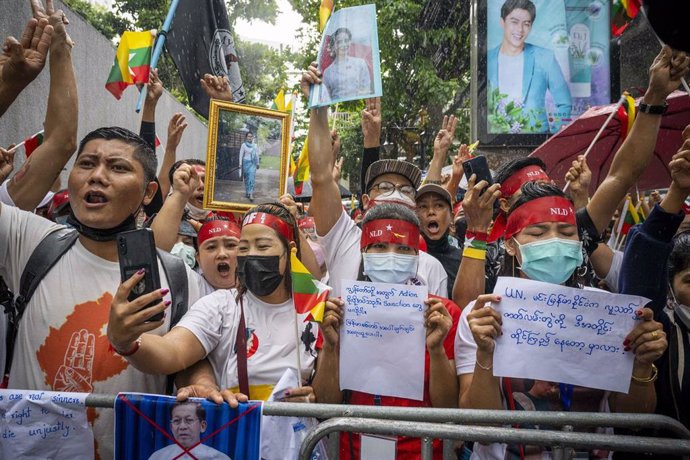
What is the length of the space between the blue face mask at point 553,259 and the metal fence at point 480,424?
2.30 ft

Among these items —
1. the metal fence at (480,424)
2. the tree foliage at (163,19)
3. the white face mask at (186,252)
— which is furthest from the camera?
the tree foliage at (163,19)

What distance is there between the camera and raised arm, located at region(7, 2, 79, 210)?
Result: 8.71 feet

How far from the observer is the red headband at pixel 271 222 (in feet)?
10.4

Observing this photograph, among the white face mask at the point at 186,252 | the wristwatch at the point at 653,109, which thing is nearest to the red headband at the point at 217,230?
the white face mask at the point at 186,252

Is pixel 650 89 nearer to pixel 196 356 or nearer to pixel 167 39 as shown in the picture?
pixel 196 356

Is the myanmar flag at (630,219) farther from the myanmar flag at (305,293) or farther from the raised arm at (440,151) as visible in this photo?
the myanmar flag at (305,293)

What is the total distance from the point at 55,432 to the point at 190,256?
244 cm

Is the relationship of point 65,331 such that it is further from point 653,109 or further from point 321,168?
point 653,109

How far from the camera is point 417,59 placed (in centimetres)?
1591

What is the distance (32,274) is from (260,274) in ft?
3.31

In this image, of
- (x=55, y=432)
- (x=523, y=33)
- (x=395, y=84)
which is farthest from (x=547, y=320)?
(x=395, y=84)

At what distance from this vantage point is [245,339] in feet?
9.19

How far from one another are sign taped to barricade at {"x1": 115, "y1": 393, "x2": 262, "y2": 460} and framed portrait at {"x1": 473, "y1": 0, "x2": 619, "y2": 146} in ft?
32.9

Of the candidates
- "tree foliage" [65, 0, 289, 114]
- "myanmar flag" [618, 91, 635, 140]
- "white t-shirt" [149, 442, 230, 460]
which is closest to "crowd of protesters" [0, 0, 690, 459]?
"white t-shirt" [149, 442, 230, 460]
